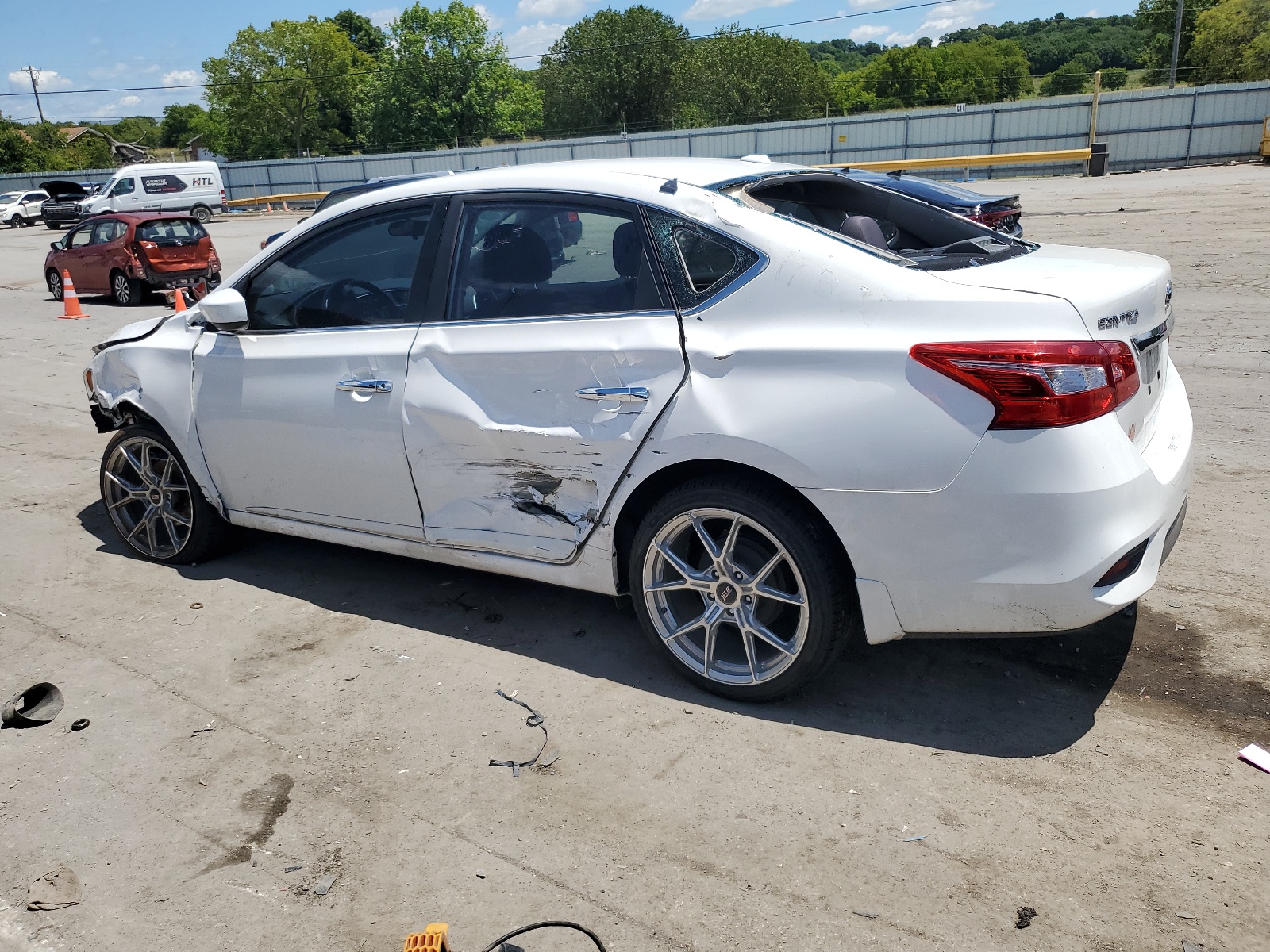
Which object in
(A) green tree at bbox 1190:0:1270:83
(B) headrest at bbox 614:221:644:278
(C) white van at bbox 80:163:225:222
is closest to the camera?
(B) headrest at bbox 614:221:644:278

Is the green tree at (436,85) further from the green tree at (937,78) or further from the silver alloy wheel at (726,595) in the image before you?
the silver alloy wheel at (726,595)

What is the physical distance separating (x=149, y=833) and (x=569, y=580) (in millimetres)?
1578

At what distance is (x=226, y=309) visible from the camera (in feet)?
14.3

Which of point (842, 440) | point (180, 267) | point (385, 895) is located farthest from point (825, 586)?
point (180, 267)

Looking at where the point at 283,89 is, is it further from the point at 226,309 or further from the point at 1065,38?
the point at 226,309

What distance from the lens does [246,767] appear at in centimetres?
332

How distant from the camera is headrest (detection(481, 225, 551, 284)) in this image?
12.3 ft

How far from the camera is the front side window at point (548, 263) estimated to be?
3520 mm

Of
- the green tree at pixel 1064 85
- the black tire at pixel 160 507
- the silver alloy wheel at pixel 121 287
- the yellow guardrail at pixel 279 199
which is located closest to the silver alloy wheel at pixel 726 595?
the black tire at pixel 160 507

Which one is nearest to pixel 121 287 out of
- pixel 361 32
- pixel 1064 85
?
pixel 1064 85

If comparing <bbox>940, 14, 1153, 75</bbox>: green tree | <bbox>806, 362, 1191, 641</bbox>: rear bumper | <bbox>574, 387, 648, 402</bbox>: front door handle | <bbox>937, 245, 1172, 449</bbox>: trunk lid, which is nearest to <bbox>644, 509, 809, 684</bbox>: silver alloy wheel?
<bbox>806, 362, 1191, 641</bbox>: rear bumper

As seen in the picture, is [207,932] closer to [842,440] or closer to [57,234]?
[842,440]

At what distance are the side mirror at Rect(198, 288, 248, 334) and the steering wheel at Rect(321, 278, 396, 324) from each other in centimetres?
37

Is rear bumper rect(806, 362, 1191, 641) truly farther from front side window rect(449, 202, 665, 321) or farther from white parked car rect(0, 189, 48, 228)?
white parked car rect(0, 189, 48, 228)
